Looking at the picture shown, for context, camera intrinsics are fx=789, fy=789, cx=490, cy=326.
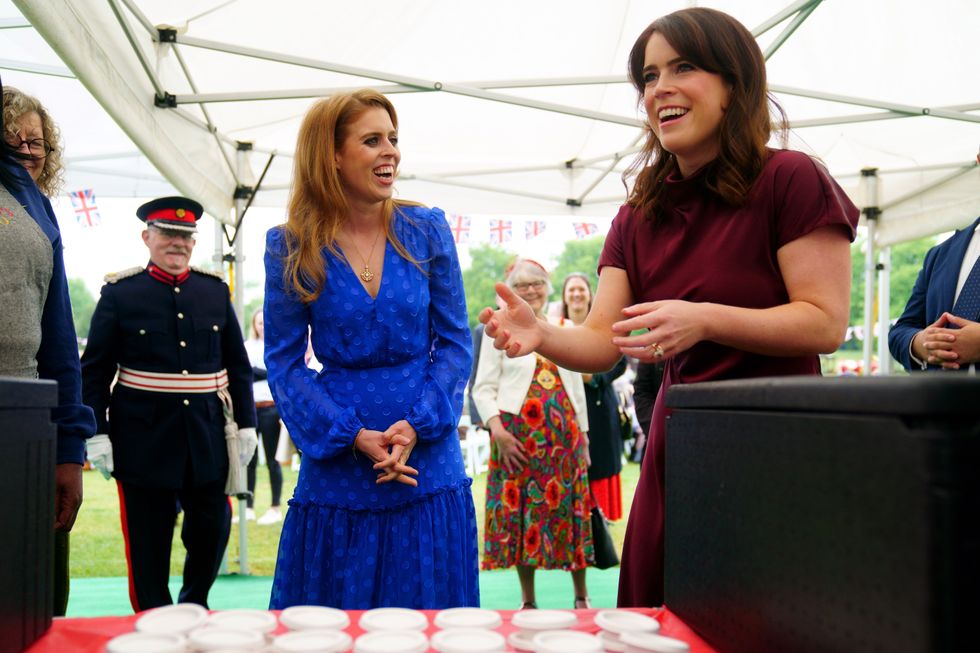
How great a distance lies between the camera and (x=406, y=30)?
16.9 feet

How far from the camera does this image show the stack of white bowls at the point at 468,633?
38.5 inches

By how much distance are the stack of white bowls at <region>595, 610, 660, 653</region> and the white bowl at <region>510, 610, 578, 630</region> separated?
42mm

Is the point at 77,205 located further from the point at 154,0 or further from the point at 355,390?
the point at 355,390

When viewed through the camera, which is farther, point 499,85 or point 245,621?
point 499,85

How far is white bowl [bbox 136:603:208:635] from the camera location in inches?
42.5

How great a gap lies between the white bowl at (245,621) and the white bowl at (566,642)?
0.38m

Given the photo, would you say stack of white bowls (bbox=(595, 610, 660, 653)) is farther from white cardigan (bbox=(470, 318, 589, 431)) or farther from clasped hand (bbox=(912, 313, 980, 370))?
white cardigan (bbox=(470, 318, 589, 431))

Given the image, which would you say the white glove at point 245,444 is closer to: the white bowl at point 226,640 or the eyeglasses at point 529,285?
the eyeglasses at point 529,285

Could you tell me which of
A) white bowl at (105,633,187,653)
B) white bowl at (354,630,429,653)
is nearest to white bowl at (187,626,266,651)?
white bowl at (105,633,187,653)

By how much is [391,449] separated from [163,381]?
2.23m

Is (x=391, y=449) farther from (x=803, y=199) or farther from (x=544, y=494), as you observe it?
(x=544, y=494)

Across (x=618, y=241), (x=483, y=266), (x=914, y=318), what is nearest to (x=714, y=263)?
(x=618, y=241)

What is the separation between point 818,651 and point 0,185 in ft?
6.67

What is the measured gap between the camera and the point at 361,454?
210 centimetres
